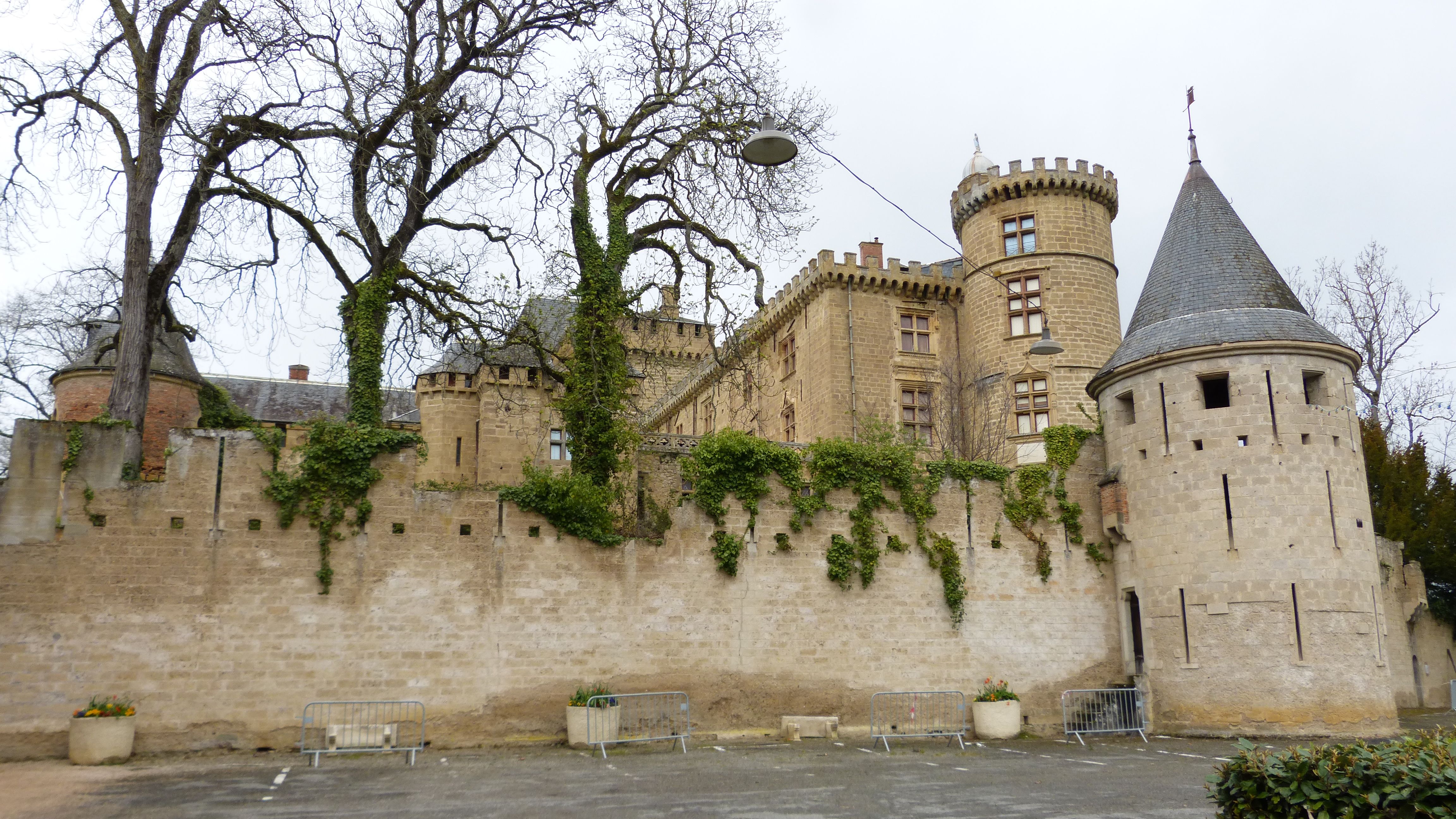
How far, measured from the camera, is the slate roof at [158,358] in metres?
23.5

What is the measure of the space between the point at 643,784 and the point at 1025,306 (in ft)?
70.3

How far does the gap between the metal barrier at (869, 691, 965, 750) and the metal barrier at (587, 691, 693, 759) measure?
124 inches

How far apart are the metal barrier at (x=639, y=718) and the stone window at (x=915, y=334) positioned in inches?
723

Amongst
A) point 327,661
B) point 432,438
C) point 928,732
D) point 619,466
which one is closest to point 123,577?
point 327,661

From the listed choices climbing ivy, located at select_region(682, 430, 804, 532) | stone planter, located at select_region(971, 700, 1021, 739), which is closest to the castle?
climbing ivy, located at select_region(682, 430, 804, 532)

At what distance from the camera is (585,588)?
15336mm

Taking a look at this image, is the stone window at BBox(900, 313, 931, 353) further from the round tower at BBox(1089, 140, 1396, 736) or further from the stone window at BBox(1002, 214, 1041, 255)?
the round tower at BBox(1089, 140, 1396, 736)

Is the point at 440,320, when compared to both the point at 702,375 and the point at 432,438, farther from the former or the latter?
the point at 702,375

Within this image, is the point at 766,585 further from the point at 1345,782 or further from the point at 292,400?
the point at 292,400

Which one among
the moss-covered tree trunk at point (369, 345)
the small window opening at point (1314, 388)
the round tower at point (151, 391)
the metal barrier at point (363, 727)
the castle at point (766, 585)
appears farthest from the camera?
the round tower at point (151, 391)

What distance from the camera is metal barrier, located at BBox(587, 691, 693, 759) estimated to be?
14.3m

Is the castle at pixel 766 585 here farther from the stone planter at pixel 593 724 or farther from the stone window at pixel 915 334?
the stone window at pixel 915 334

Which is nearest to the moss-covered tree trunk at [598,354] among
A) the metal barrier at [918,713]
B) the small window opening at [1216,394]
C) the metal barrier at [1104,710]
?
the metal barrier at [918,713]

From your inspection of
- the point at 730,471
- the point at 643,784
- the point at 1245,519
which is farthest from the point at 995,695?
the point at 643,784
